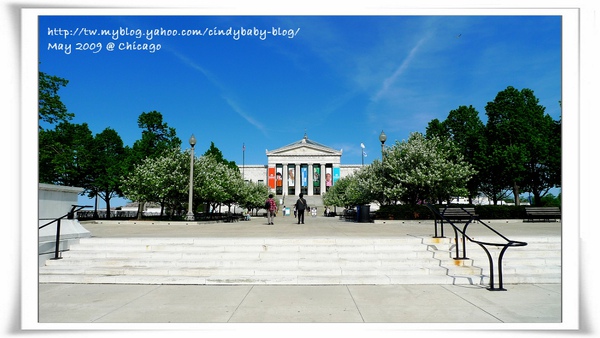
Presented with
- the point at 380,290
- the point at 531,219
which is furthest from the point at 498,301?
the point at 531,219

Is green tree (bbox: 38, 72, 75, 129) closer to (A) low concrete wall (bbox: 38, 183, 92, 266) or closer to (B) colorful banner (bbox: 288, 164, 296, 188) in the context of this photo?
(A) low concrete wall (bbox: 38, 183, 92, 266)

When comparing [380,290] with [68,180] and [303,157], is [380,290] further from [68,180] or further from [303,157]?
[303,157]

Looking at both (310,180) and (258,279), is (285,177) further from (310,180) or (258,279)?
(258,279)

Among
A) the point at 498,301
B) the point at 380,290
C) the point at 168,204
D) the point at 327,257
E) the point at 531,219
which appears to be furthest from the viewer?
the point at 168,204

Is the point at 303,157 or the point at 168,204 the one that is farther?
the point at 303,157

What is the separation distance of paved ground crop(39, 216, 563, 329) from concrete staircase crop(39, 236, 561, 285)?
0.37m

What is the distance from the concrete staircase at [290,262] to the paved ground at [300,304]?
37 centimetres

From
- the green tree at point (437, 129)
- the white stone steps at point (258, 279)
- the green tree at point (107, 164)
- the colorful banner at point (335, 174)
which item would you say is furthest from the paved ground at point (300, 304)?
the colorful banner at point (335, 174)

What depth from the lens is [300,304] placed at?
668cm

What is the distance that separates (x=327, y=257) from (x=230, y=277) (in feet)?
7.73

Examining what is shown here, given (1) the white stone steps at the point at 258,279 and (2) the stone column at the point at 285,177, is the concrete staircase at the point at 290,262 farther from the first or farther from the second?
(2) the stone column at the point at 285,177

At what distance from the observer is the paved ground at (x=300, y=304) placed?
5762mm

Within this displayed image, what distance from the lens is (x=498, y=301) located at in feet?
22.5
